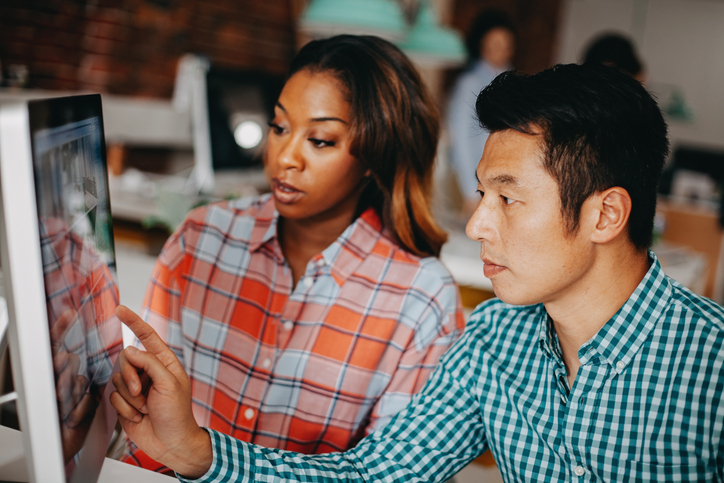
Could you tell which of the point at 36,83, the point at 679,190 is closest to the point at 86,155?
the point at 36,83

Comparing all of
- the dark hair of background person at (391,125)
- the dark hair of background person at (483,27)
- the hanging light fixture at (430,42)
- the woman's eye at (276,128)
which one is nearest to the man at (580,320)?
the dark hair of background person at (391,125)

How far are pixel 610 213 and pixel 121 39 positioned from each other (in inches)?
107

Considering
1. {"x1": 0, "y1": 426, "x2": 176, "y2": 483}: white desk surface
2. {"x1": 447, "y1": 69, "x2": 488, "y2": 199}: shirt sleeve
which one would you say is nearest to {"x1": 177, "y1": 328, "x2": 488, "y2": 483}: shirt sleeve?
{"x1": 0, "y1": 426, "x2": 176, "y2": 483}: white desk surface

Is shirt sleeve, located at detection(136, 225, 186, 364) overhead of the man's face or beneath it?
beneath

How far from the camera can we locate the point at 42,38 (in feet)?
8.65

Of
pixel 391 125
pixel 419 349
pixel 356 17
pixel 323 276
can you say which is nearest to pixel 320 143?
pixel 391 125

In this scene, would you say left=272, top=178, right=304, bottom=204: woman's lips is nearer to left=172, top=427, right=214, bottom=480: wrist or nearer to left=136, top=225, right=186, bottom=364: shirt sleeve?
left=136, top=225, right=186, bottom=364: shirt sleeve

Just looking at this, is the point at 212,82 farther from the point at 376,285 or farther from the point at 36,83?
the point at 376,285

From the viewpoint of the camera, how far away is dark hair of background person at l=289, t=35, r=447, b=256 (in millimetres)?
1115

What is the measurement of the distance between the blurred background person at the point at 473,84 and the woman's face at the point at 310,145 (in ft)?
6.47

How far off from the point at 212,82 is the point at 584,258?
6.17 ft

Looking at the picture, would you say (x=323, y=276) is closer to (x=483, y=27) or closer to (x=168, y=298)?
(x=168, y=298)

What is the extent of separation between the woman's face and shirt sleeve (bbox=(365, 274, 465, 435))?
255 mm

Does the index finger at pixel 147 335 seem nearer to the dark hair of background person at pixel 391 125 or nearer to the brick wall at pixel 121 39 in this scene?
the dark hair of background person at pixel 391 125
